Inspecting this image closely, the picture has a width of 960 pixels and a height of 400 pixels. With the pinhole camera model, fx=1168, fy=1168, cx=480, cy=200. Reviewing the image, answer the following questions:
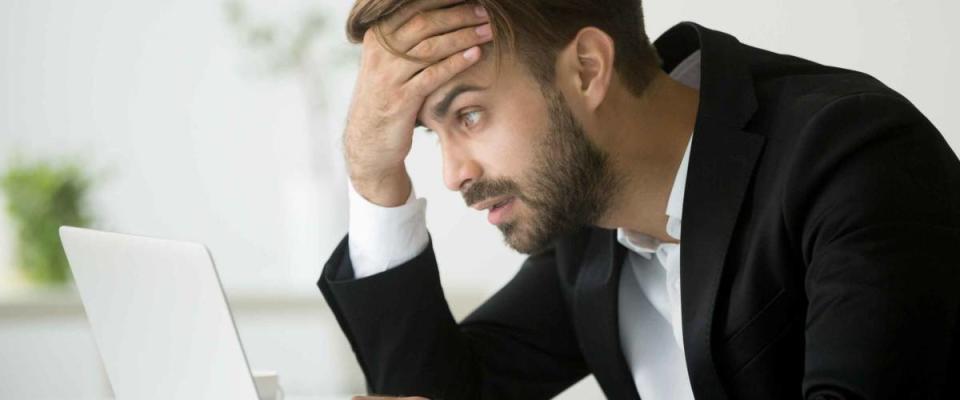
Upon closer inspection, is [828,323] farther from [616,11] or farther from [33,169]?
[33,169]

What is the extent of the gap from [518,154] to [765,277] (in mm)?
391

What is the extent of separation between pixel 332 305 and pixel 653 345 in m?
0.50

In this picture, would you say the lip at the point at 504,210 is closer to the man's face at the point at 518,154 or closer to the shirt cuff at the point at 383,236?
the man's face at the point at 518,154

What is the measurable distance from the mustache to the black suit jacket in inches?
6.2

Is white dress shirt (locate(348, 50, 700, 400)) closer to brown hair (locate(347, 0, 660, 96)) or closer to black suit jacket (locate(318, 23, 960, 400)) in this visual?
black suit jacket (locate(318, 23, 960, 400))

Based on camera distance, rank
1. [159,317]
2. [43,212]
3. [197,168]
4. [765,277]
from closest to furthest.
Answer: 1. [159,317]
2. [765,277]
3. [43,212]
4. [197,168]

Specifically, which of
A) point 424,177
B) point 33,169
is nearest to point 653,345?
point 424,177

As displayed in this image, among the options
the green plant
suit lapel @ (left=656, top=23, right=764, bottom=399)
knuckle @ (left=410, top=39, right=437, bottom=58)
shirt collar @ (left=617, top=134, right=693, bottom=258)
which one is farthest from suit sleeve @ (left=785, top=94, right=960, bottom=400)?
the green plant

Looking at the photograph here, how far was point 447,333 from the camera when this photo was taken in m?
1.82

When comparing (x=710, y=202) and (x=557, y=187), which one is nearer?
(x=710, y=202)

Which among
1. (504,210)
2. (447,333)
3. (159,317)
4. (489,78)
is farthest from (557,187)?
(159,317)

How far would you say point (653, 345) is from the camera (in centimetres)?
182

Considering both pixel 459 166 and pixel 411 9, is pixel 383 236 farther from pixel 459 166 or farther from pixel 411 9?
pixel 411 9

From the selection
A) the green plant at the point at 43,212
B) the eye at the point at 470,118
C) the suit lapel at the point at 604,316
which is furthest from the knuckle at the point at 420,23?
the green plant at the point at 43,212
